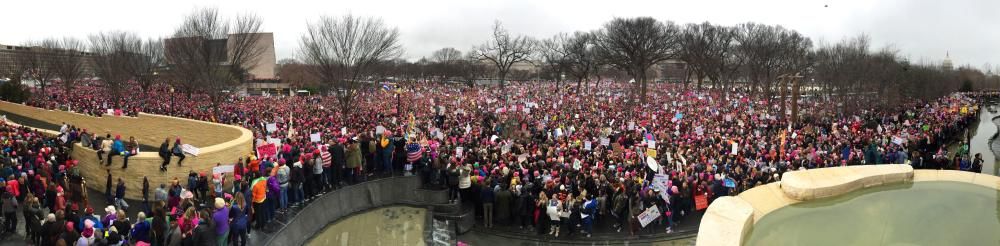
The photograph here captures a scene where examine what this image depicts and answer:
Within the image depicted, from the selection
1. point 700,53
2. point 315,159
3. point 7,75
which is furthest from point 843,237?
point 7,75

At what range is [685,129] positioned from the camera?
81.6ft

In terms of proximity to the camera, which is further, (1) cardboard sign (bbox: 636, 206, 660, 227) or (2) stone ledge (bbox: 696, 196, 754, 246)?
(1) cardboard sign (bbox: 636, 206, 660, 227)

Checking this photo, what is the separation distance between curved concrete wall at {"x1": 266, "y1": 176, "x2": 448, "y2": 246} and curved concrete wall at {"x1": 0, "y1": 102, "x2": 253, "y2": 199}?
13.8 feet

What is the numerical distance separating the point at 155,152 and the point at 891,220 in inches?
611

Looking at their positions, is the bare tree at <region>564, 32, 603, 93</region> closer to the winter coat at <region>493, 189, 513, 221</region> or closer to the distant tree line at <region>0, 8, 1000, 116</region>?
the distant tree line at <region>0, 8, 1000, 116</region>

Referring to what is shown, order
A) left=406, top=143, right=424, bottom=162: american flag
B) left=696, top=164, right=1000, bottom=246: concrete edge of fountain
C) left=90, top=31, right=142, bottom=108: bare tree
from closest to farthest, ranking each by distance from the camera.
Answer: left=696, top=164, right=1000, bottom=246: concrete edge of fountain, left=406, top=143, right=424, bottom=162: american flag, left=90, top=31, right=142, bottom=108: bare tree

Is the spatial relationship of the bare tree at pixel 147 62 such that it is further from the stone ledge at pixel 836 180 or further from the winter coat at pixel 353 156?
the stone ledge at pixel 836 180

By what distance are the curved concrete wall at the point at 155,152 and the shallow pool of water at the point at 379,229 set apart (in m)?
4.69

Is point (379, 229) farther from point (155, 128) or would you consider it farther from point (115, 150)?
point (155, 128)

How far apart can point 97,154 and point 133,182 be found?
4.75 ft

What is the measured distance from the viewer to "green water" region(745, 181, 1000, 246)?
17.1ft

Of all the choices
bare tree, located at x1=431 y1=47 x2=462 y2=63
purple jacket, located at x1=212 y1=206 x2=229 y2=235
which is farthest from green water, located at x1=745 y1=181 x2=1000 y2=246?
bare tree, located at x1=431 y1=47 x2=462 y2=63

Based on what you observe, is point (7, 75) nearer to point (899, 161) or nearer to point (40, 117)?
point (40, 117)

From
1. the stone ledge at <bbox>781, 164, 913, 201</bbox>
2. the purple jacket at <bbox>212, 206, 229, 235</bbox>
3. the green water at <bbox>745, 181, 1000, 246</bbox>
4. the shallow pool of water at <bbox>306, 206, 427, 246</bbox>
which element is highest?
the stone ledge at <bbox>781, 164, 913, 201</bbox>
